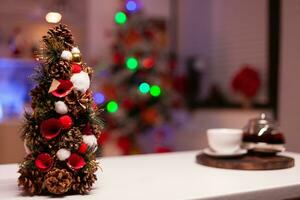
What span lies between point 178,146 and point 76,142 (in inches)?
109

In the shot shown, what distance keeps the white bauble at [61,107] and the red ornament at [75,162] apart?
104 mm

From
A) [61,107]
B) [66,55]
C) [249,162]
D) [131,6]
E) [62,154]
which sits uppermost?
[131,6]

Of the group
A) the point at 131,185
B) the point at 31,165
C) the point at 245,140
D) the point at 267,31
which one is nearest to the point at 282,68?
the point at 267,31

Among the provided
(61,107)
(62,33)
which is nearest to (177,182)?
(61,107)

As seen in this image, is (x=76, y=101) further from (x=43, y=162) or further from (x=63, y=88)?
(x=43, y=162)

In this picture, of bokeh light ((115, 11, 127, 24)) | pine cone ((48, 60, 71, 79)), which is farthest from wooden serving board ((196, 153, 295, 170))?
bokeh light ((115, 11, 127, 24))

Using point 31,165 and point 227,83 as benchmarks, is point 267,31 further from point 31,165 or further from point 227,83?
point 31,165

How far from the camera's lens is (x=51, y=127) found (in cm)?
95

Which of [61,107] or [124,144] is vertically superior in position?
[61,107]

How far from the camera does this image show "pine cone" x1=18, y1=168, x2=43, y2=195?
0.94 metres

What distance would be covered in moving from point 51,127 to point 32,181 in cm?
13

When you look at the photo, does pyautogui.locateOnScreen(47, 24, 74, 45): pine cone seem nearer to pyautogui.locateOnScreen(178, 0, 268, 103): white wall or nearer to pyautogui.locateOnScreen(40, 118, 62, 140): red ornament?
pyautogui.locateOnScreen(40, 118, 62, 140): red ornament

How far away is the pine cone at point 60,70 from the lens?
0.96 meters

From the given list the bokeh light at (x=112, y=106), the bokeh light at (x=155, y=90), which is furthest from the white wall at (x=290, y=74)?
the bokeh light at (x=112, y=106)
